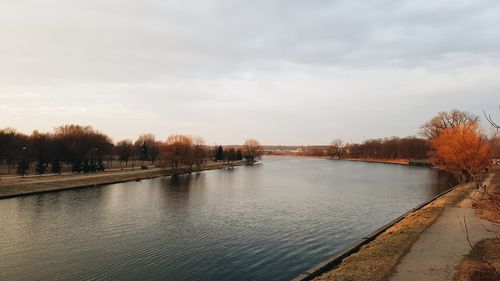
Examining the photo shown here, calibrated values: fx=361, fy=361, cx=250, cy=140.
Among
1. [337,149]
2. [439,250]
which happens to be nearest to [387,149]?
[337,149]

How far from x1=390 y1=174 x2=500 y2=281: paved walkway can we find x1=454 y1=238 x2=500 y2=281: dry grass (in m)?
0.25

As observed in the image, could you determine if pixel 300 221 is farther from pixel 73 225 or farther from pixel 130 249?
pixel 73 225

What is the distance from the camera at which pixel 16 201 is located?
32.3 meters

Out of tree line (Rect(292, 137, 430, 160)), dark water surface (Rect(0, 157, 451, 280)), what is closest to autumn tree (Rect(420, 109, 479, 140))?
tree line (Rect(292, 137, 430, 160))

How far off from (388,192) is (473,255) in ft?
91.1

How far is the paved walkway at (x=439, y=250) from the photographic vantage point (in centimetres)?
1070

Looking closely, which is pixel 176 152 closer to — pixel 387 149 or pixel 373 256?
pixel 373 256

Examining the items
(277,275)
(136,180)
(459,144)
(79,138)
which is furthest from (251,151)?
A: (277,275)

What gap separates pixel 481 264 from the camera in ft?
36.1

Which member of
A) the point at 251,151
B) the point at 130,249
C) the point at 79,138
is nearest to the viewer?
the point at 130,249

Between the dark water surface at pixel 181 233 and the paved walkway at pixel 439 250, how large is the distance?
154 inches

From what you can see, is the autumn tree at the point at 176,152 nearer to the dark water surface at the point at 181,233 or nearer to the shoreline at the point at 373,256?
the dark water surface at the point at 181,233

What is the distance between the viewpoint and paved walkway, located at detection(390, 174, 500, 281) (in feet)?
35.1

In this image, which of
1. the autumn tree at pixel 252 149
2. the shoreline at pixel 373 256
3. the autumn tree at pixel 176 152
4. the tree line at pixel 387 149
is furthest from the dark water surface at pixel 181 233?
the autumn tree at pixel 252 149
